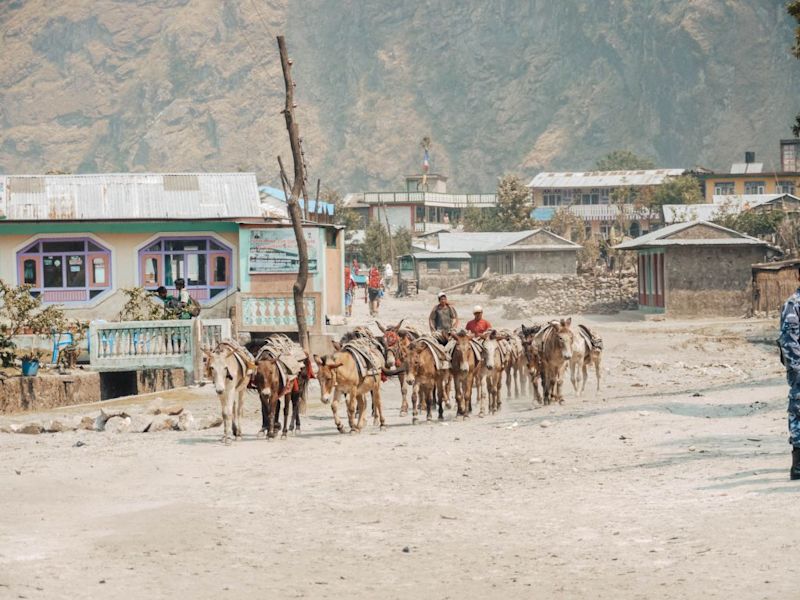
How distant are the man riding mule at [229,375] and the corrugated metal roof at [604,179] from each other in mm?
91245

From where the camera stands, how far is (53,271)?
34188mm

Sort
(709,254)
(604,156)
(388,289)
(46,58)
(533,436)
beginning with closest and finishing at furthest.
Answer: (533,436) → (709,254) → (388,289) → (604,156) → (46,58)

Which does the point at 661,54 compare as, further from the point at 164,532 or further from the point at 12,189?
the point at 164,532

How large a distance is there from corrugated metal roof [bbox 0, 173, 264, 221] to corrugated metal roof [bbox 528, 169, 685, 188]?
75.1m

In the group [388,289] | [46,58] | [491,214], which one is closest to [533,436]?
[388,289]

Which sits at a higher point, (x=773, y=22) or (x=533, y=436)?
(x=773, y=22)

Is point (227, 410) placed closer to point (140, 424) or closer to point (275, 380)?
point (275, 380)

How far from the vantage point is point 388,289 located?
81.6m

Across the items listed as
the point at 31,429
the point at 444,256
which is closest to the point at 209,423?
the point at 31,429

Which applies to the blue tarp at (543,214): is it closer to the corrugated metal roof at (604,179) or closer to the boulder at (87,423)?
the corrugated metal roof at (604,179)

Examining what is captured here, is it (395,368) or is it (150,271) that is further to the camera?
(150,271)

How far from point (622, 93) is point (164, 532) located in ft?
489

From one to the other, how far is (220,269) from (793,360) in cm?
2446

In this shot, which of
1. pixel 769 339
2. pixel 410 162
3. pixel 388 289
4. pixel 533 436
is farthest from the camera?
pixel 410 162
